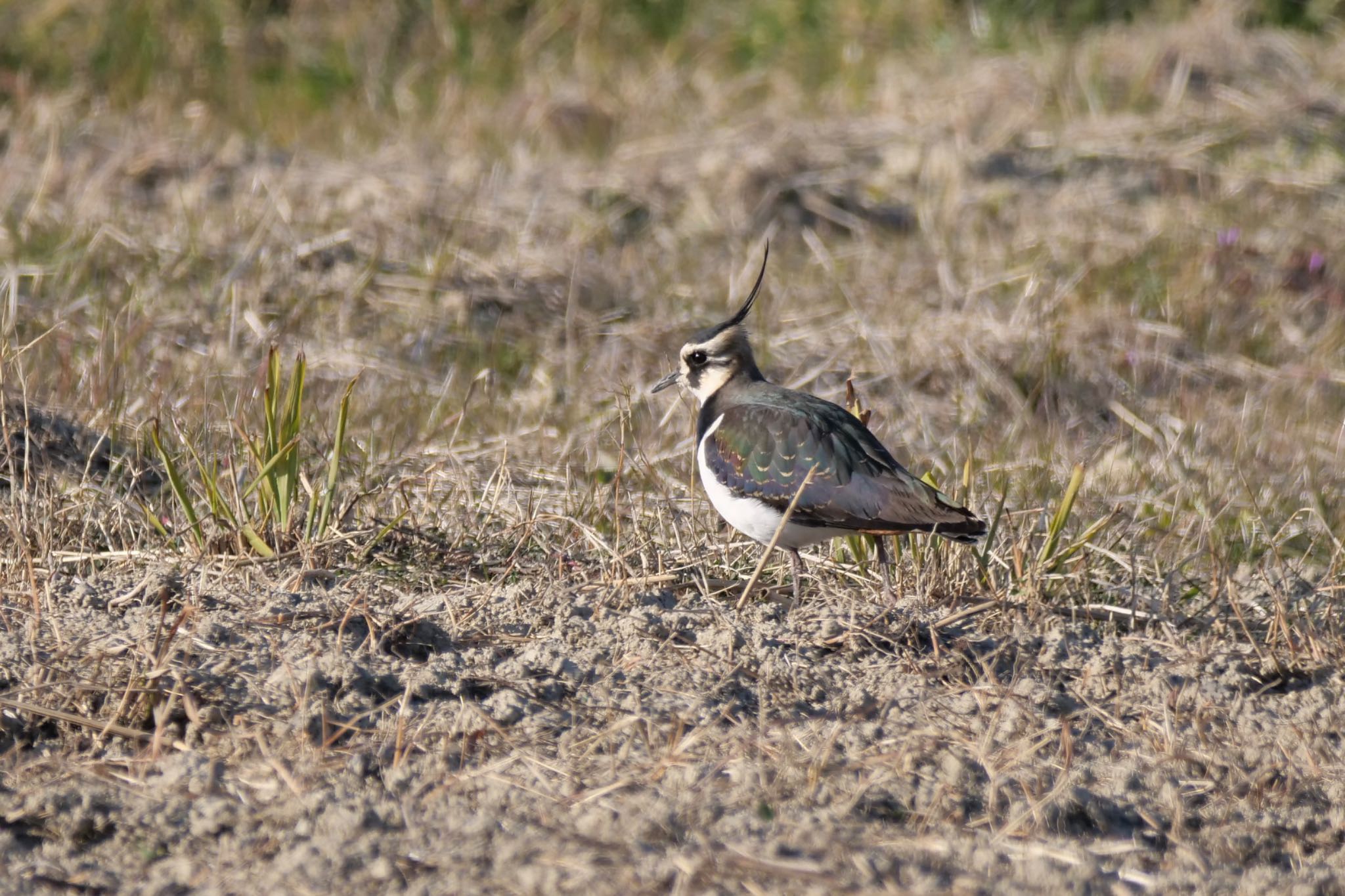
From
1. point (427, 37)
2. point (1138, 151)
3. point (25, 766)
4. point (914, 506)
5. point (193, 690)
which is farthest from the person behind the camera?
point (427, 37)

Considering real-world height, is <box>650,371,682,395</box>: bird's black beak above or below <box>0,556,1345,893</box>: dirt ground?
above

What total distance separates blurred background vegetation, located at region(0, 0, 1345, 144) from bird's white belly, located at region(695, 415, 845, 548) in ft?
18.4

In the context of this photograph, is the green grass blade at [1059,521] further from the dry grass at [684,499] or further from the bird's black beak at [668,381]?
the bird's black beak at [668,381]

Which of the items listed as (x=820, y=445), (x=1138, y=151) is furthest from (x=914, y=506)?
(x=1138, y=151)

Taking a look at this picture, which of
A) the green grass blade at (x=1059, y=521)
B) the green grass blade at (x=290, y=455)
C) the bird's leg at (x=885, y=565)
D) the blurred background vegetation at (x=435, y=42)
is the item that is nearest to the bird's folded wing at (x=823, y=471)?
the bird's leg at (x=885, y=565)

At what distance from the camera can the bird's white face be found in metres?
4.75

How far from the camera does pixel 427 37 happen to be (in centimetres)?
1052

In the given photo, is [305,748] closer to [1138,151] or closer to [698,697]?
[698,697]

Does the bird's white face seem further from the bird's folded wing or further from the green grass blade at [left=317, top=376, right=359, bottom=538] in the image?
the green grass blade at [left=317, top=376, right=359, bottom=538]

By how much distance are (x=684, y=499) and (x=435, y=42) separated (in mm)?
6337

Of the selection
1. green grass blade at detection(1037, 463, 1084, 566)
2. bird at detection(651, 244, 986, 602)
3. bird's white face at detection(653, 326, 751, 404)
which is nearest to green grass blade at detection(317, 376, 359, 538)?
bird at detection(651, 244, 986, 602)

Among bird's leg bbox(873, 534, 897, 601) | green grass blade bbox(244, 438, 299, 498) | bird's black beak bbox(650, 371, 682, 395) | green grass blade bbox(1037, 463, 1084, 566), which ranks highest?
green grass blade bbox(244, 438, 299, 498)

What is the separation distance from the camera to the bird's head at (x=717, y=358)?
15.5 ft

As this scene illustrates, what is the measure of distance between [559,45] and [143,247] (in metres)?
4.45
